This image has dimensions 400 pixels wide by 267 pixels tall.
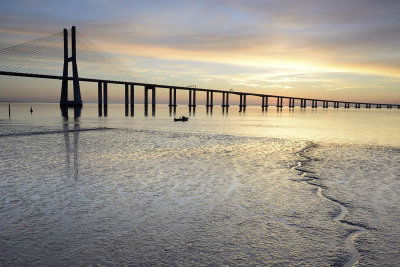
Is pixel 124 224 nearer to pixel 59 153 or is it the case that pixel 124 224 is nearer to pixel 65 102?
pixel 59 153

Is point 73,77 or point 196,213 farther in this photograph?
point 73,77

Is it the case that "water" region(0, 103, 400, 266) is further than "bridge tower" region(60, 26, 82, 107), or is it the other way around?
"bridge tower" region(60, 26, 82, 107)

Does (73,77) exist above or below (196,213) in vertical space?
above

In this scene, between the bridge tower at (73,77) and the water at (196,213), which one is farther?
the bridge tower at (73,77)

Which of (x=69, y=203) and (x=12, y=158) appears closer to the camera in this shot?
(x=69, y=203)

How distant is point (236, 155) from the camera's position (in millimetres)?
16781

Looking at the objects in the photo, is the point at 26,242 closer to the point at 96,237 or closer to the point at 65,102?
the point at 96,237

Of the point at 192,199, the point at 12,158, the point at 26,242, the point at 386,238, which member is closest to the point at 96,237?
the point at 26,242

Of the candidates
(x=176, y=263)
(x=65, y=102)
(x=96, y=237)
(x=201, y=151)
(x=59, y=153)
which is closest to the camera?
(x=176, y=263)

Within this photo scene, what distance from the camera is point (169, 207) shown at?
782 cm

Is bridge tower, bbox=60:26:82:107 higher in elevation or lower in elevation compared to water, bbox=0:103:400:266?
higher

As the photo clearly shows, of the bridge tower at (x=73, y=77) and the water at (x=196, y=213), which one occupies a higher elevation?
the bridge tower at (x=73, y=77)

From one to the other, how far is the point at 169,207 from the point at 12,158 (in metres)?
10.8

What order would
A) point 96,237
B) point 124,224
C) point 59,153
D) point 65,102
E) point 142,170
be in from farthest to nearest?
point 65,102 < point 59,153 < point 142,170 < point 124,224 < point 96,237
